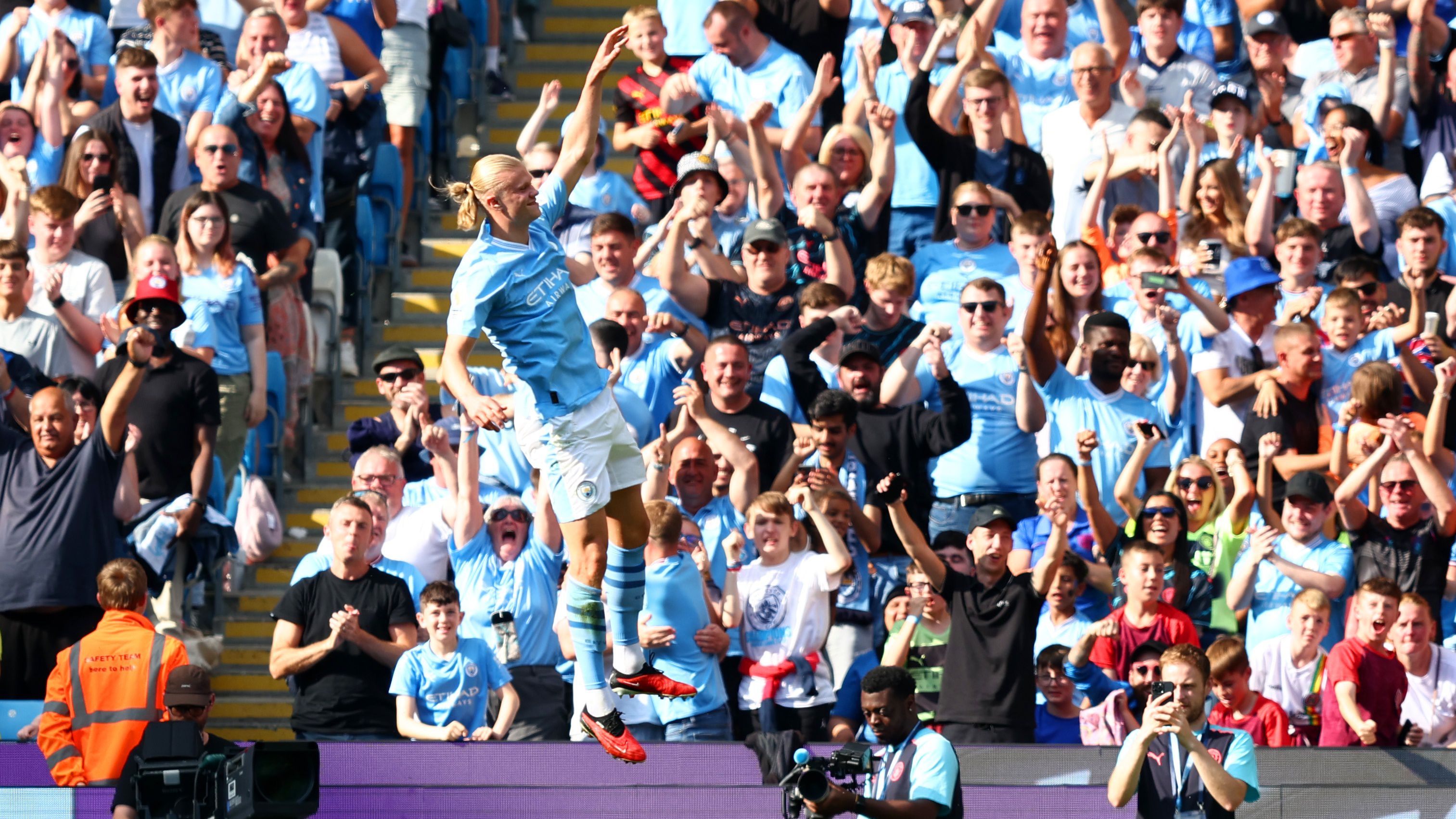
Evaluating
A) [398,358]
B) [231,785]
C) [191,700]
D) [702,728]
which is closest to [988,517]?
[702,728]

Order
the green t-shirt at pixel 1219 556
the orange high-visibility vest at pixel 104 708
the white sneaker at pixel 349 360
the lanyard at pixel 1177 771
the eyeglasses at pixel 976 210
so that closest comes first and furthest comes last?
the lanyard at pixel 1177 771 → the orange high-visibility vest at pixel 104 708 → the green t-shirt at pixel 1219 556 → the eyeglasses at pixel 976 210 → the white sneaker at pixel 349 360

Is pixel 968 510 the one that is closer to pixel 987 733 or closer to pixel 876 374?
pixel 876 374

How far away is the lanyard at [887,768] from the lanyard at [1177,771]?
931mm

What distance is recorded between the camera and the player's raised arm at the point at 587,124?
7625 mm

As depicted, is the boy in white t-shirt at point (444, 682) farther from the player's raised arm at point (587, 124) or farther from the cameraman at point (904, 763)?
the player's raised arm at point (587, 124)

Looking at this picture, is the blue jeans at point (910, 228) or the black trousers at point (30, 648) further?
the blue jeans at point (910, 228)

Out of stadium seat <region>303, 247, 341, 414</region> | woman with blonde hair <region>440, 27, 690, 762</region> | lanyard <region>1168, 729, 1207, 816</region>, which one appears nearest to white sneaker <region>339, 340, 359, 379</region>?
stadium seat <region>303, 247, 341, 414</region>

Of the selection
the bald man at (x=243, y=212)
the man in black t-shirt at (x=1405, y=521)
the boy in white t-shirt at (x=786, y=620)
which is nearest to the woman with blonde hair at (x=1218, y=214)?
the man in black t-shirt at (x=1405, y=521)

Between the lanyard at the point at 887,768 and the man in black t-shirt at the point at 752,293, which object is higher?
the man in black t-shirt at the point at 752,293

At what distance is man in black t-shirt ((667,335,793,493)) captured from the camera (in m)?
Answer: 10.9

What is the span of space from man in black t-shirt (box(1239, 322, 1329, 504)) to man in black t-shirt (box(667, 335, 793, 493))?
2.44 m

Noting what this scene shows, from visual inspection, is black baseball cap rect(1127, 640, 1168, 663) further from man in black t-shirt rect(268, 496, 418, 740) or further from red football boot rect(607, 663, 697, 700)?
man in black t-shirt rect(268, 496, 418, 740)

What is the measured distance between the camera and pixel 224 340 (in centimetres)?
1174

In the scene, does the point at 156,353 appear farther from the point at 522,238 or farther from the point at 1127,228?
the point at 1127,228
